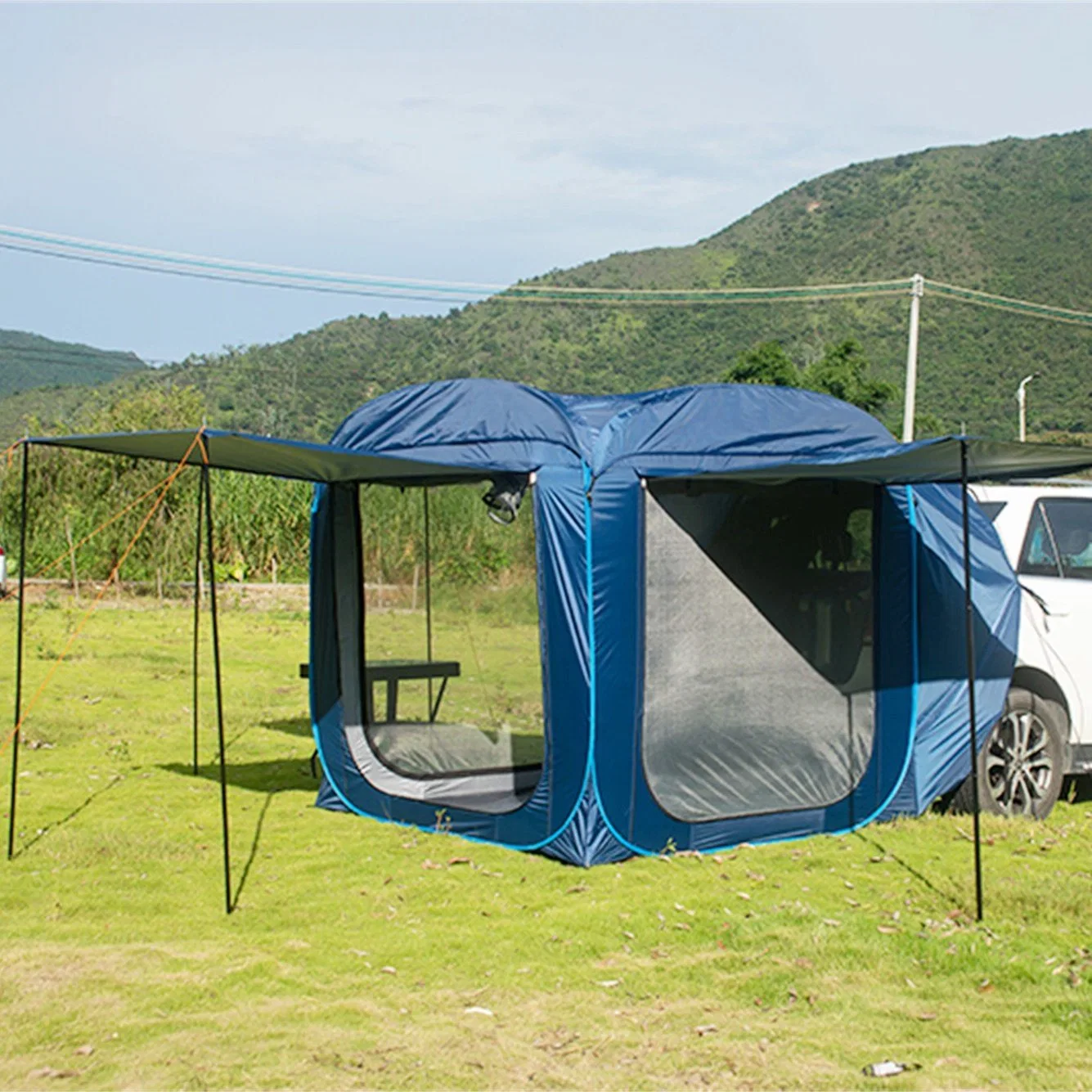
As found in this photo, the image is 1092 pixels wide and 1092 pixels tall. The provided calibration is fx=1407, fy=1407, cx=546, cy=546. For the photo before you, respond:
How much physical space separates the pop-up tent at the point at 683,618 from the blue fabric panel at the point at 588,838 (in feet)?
0.04

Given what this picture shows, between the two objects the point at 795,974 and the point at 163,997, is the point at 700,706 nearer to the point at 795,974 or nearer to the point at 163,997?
the point at 795,974

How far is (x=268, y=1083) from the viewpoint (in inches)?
167

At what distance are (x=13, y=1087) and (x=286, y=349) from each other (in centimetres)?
5703

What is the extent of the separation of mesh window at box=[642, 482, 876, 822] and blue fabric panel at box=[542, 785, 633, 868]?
1.12 ft

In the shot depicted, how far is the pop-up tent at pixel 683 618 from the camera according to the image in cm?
673

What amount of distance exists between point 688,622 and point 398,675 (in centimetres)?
180

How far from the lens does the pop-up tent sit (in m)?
6.73

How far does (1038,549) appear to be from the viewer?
26.3 ft

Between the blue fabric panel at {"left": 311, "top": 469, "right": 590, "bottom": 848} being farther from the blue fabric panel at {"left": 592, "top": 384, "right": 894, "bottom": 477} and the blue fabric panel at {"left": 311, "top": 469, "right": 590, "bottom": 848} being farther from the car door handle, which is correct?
the car door handle

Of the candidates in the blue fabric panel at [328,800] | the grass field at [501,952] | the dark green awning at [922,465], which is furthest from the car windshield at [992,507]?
the blue fabric panel at [328,800]

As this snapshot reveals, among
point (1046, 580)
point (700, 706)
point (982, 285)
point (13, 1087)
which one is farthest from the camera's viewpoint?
point (982, 285)

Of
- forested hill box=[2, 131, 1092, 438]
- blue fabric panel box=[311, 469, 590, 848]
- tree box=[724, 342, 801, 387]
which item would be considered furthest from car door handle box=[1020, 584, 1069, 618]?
forested hill box=[2, 131, 1092, 438]

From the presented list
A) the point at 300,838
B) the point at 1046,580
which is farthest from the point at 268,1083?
the point at 1046,580

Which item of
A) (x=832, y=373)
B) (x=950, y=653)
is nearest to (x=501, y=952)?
(x=950, y=653)
